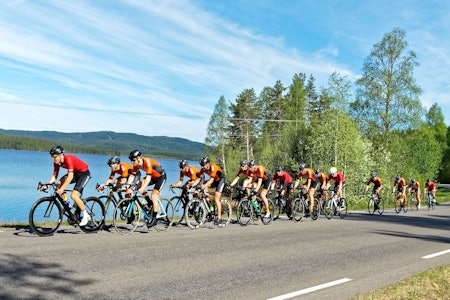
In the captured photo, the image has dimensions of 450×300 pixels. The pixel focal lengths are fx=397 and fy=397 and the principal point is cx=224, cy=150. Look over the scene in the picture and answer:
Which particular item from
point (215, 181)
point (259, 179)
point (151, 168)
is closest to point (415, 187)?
point (259, 179)

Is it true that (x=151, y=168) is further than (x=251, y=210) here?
No

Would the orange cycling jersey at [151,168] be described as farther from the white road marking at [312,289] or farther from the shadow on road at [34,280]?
the white road marking at [312,289]

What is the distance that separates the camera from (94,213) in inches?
413

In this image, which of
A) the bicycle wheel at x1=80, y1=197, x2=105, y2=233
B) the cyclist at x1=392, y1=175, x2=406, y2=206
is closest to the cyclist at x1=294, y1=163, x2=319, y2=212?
the bicycle wheel at x1=80, y1=197, x2=105, y2=233

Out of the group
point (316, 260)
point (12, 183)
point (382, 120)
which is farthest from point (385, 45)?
point (12, 183)

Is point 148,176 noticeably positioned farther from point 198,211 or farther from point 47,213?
point 47,213

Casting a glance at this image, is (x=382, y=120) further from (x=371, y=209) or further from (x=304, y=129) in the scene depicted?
(x=371, y=209)

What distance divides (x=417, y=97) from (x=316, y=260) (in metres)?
33.8

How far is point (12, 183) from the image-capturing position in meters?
52.6

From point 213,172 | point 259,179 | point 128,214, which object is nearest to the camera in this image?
point 128,214

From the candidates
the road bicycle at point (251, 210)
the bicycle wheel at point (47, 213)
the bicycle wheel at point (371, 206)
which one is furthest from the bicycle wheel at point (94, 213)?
the bicycle wheel at point (371, 206)

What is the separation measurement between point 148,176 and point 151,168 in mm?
318

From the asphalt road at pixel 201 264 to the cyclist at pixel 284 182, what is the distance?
4.16 meters

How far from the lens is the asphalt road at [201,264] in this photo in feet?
18.2
